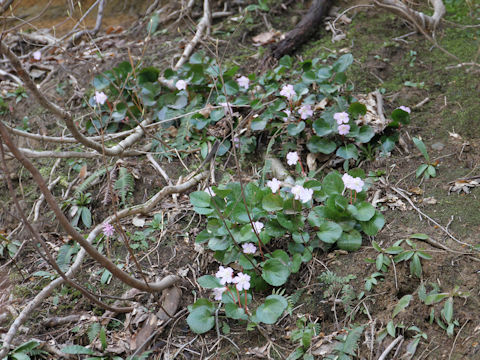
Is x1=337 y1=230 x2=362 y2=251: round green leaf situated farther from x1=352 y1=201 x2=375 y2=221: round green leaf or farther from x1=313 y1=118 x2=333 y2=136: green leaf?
x1=313 y1=118 x2=333 y2=136: green leaf

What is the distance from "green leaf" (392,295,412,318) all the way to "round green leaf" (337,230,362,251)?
393mm

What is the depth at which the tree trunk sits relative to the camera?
3.96 metres

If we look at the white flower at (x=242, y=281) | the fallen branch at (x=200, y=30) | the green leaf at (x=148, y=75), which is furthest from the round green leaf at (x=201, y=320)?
the fallen branch at (x=200, y=30)

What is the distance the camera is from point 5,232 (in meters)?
3.33

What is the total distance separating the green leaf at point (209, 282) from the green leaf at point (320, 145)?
1211 millimetres

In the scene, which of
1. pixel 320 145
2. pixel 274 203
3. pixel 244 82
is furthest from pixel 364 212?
pixel 244 82

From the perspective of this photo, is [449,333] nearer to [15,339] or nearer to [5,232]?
[15,339]

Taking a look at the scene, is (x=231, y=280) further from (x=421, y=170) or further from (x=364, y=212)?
(x=421, y=170)

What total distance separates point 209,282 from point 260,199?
1.94 feet

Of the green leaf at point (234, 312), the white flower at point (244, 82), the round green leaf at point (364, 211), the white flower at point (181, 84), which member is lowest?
the green leaf at point (234, 312)

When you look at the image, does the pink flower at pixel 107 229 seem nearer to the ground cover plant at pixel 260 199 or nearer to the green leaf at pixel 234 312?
the ground cover plant at pixel 260 199

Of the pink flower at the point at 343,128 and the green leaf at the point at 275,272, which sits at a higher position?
the pink flower at the point at 343,128

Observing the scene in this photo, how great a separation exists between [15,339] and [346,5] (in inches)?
158

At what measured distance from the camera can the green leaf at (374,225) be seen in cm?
250
